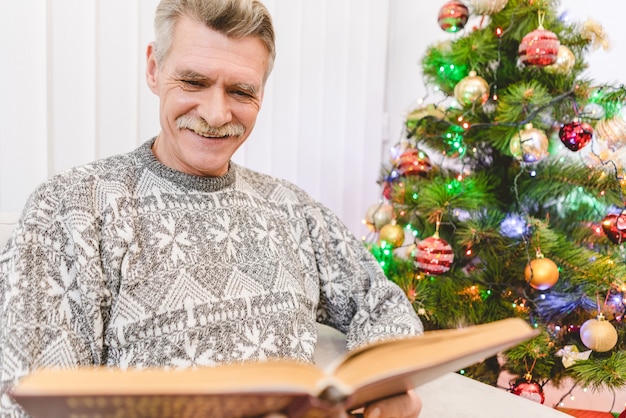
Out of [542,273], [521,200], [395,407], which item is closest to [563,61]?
[521,200]

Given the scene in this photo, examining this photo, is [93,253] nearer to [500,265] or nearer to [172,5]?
[172,5]

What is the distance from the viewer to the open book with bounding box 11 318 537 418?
387 millimetres

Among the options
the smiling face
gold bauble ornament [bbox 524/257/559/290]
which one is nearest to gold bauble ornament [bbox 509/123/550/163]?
gold bauble ornament [bbox 524/257/559/290]

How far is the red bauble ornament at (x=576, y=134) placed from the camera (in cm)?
124

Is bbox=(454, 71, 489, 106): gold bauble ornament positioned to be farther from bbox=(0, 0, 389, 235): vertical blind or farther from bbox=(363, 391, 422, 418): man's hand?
bbox=(363, 391, 422, 418): man's hand

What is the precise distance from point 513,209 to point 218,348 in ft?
3.15

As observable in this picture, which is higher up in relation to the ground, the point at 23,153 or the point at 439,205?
the point at 23,153

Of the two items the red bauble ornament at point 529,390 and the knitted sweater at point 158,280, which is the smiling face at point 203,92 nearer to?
the knitted sweater at point 158,280

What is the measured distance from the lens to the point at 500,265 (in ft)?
4.62

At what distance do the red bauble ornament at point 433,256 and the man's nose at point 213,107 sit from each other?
0.62 meters

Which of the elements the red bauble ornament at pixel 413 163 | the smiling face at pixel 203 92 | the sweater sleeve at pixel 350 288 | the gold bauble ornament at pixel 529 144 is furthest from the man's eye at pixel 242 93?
the gold bauble ornament at pixel 529 144

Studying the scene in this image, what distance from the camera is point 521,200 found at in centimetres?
148

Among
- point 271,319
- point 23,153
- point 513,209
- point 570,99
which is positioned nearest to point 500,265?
point 513,209

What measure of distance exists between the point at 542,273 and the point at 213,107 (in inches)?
34.0
